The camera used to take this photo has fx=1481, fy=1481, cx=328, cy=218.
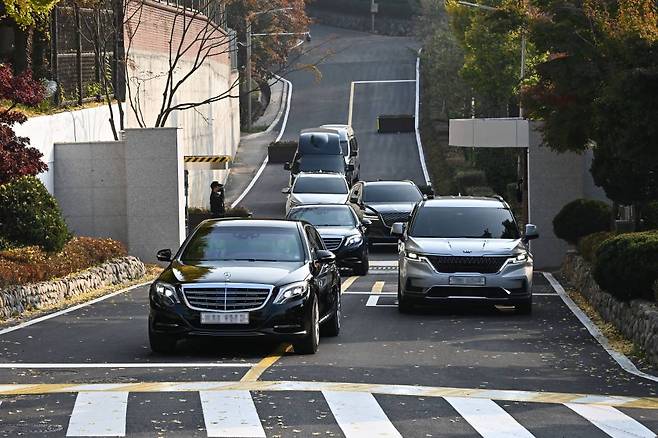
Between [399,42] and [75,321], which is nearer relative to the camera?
[75,321]

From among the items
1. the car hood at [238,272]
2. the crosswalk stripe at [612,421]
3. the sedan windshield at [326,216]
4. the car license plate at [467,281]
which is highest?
the car hood at [238,272]

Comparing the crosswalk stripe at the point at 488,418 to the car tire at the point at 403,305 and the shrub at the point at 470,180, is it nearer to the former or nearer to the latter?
the car tire at the point at 403,305

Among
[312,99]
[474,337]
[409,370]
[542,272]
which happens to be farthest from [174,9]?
[312,99]

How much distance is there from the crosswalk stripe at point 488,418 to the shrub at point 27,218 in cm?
1347

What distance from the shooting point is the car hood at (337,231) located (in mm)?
30906

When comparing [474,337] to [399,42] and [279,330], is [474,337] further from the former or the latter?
[399,42]

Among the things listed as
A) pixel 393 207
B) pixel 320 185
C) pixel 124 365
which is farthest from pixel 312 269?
pixel 320 185

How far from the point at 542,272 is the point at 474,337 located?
1357 cm

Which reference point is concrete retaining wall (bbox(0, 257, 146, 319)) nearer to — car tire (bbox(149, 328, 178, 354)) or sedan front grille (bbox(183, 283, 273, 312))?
car tire (bbox(149, 328, 178, 354))

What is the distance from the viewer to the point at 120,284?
2777 cm

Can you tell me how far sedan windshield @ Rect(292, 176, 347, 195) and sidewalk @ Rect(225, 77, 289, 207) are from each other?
1230 centimetres

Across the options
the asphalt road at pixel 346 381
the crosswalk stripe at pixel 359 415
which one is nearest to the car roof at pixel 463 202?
the asphalt road at pixel 346 381

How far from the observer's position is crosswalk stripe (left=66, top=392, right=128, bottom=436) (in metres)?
11.2

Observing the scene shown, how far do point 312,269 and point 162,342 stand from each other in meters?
1.97
